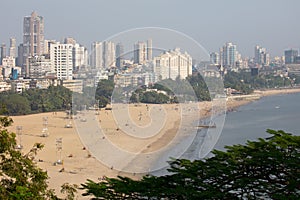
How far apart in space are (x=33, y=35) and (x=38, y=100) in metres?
18.8

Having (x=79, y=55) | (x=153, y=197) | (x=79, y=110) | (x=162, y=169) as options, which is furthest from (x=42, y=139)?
(x=79, y=55)

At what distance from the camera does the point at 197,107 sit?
1028 centimetres

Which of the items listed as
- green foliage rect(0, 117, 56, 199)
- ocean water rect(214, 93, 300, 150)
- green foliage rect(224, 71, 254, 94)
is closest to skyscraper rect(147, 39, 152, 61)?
ocean water rect(214, 93, 300, 150)

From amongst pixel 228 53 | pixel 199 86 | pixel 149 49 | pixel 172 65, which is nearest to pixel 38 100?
pixel 199 86

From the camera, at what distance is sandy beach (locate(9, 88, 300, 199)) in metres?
7.30

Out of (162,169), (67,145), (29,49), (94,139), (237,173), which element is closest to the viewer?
(237,173)

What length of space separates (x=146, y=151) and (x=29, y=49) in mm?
27273

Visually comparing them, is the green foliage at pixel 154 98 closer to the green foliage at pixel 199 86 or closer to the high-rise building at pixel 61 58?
the green foliage at pixel 199 86

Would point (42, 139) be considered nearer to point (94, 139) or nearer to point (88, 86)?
point (88, 86)

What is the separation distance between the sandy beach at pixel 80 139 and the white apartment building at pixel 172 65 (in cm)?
133

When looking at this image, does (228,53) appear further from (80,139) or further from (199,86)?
(80,139)

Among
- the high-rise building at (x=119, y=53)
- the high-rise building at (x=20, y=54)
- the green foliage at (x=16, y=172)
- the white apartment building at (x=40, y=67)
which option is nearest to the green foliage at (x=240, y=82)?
the white apartment building at (x=40, y=67)

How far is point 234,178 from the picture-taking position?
6.64ft

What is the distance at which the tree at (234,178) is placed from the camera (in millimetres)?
1916
